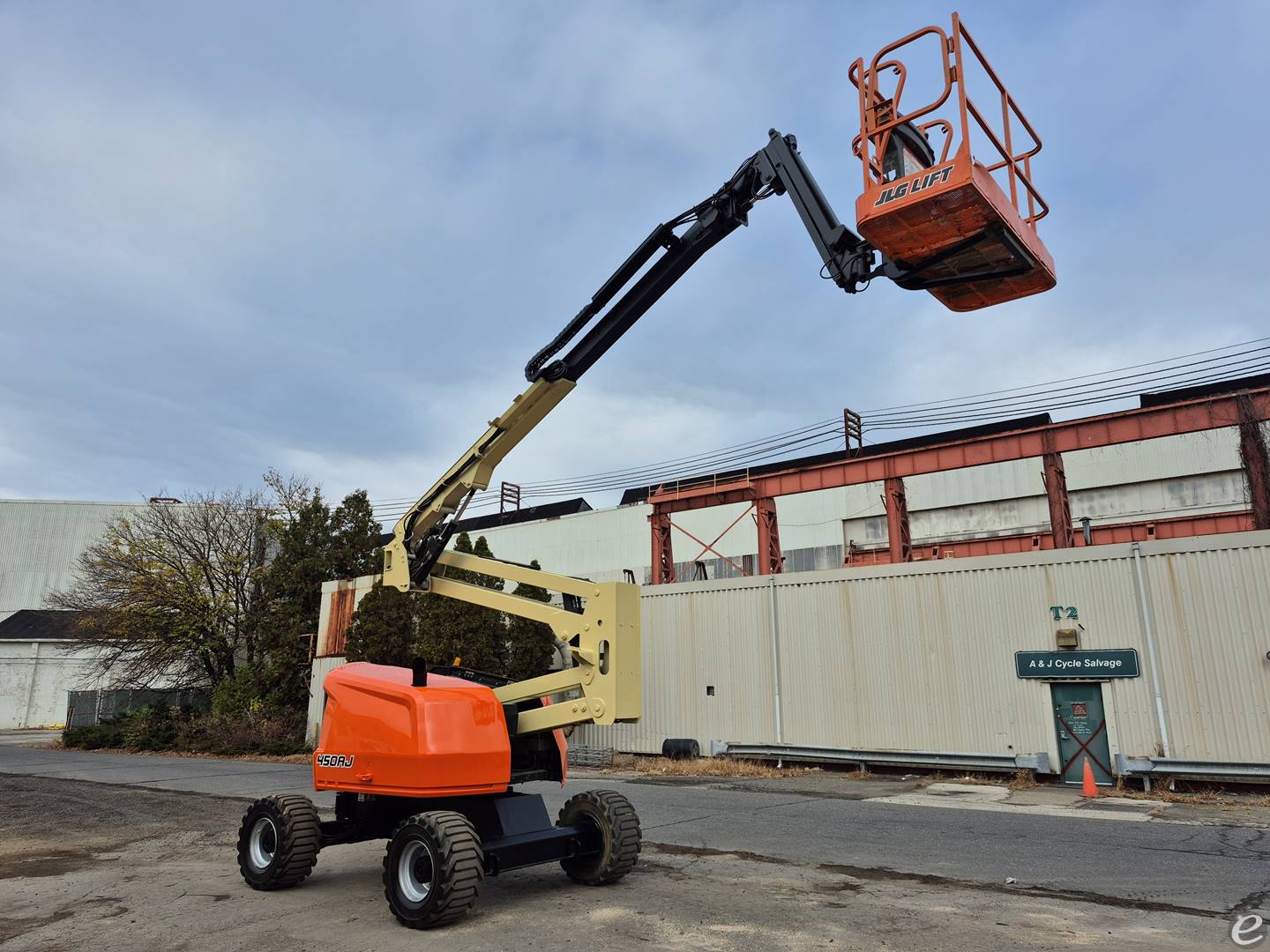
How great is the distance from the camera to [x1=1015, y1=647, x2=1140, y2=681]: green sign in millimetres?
16875

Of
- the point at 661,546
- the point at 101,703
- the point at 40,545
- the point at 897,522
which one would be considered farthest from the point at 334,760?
the point at 40,545

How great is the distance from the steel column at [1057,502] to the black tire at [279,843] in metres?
20.3

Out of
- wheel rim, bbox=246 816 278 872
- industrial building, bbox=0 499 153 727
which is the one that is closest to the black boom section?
wheel rim, bbox=246 816 278 872

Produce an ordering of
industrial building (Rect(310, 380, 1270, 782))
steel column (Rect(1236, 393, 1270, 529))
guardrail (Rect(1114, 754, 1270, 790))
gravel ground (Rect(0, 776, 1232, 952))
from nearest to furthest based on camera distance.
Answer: gravel ground (Rect(0, 776, 1232, 952)), guardrail (Rect(1114, 754, 1270, 790)), industrial building (Rect(310, 380, 1270, 782)), steel column (Rect(1236, 393, 1270, 529))

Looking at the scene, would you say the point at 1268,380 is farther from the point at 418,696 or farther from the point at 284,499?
the point at 284,499

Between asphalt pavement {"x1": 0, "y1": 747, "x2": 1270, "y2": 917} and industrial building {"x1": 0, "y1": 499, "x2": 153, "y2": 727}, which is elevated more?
industrial building {"x1": 0, "y1": 499, "x2": 153, "y2": 727}

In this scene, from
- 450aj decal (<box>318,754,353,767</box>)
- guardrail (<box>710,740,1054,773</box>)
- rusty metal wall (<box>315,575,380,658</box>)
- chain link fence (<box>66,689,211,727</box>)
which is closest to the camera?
450aj decal (<box>318,754,353,767</box>)

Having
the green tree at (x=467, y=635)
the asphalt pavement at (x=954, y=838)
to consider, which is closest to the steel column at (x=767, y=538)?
the green tree at (x=467, y=635)

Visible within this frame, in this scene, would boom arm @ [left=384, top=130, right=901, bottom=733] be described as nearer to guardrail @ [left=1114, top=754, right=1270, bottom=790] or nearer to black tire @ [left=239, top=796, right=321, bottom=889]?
black tire @ [left=239, top=796, right=321, bottom=889]

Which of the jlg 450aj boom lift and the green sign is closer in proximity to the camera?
the jlg 450aj boom lift

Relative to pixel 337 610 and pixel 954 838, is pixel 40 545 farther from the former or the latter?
pixel 954 838

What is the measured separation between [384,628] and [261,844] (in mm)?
18871

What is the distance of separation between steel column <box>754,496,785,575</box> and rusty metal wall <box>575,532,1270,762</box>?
146 inches

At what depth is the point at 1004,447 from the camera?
2288 centimetres
